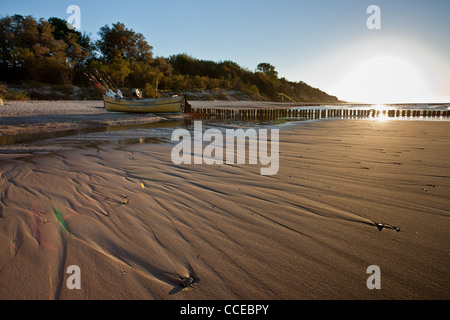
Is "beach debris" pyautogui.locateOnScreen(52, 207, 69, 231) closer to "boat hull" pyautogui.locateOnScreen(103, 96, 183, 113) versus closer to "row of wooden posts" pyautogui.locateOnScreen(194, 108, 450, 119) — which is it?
"boat hull" pyautogui.locateOnScreen(103, 96, 183, 113)

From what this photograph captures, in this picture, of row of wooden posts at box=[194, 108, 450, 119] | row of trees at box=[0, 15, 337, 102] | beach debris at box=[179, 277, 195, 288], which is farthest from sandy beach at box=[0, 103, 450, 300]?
row of trees at box=[0, 15, 337, 102]

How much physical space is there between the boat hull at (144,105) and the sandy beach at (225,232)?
45.3ft

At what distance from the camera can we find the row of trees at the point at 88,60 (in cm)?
2666

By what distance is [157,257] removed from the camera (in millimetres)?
1740

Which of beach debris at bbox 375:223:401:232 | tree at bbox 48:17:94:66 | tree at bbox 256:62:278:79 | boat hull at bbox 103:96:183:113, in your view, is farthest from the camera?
tree at bbox 256:62:278:79

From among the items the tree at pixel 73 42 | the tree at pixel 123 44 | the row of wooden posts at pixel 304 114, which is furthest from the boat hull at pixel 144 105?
the tree at pixel 123 44

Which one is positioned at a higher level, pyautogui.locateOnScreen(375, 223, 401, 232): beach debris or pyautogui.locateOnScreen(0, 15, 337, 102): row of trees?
pyautogui.locateOnScreen(0, 15, 337, 102): row of trees

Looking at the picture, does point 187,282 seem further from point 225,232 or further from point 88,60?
point 88,60

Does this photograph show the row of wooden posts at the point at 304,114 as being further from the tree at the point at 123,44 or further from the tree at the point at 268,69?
the tree at the point at 268,69

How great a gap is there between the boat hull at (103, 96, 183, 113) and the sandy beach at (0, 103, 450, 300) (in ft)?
45.3

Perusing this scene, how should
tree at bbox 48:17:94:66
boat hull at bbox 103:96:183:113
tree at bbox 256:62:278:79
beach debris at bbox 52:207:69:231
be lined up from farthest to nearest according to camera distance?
1. tree at bbox 256:62:278:79
2. tree at bbox 48:17:94:66
3. boat hull at bbox 103:96:183:113
4. beach debris at bbox 52:207:69:231

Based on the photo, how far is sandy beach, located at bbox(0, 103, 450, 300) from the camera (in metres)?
1.47
